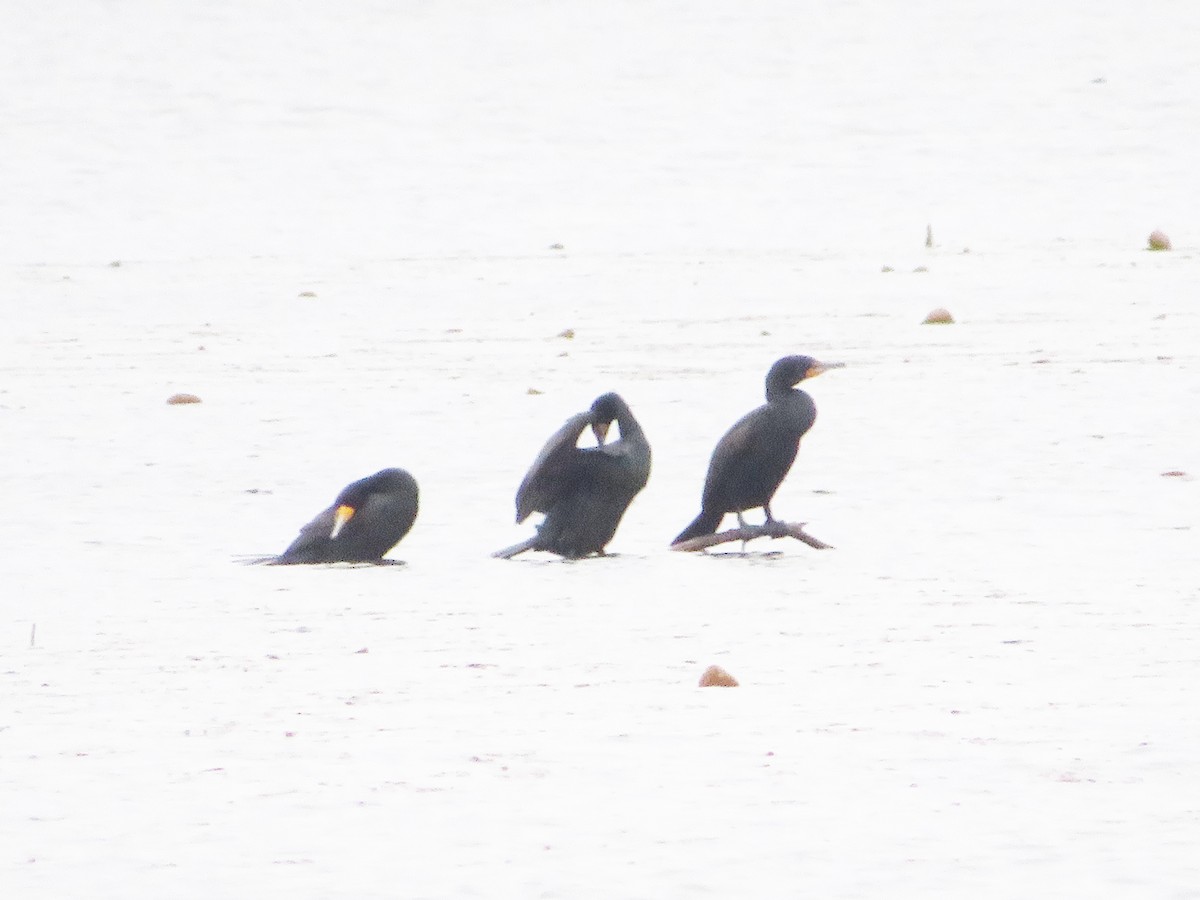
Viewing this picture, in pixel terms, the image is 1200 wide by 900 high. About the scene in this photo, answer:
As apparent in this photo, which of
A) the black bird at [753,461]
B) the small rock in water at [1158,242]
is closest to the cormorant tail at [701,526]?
the black bird at [753,461]

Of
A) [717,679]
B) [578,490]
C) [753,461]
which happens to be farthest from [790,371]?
[717,679]

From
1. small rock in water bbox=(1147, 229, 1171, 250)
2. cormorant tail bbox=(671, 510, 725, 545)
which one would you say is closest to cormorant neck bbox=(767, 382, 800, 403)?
cormorant tail bbox=(671, 510, 725, 545)

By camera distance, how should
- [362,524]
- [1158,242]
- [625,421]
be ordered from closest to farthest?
[362,524]
[625,421]
[1158,242]

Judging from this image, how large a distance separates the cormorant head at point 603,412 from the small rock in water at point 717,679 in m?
2.51

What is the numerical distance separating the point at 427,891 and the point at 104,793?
3.24 feet

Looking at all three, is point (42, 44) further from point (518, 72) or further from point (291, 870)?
point (291, 870)

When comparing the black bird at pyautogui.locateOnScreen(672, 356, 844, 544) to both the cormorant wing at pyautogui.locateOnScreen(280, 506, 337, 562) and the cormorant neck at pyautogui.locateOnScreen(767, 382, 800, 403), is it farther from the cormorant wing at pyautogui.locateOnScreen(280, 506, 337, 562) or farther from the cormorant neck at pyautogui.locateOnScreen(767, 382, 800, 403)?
the cormorant wing at pyautogui.locateOnScreen(280, 506, 337, 562)

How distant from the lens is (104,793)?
204 inches

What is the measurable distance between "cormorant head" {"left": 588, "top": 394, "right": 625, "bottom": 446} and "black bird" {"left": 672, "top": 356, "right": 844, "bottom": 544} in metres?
0.38

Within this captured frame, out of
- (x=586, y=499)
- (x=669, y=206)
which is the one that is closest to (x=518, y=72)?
(x=669, y=206)

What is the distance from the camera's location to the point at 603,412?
28.9 ft

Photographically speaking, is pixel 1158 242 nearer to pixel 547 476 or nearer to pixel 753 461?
pixel 753 461

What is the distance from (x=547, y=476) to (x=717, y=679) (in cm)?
250

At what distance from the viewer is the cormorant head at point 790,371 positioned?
8961 millimetres
